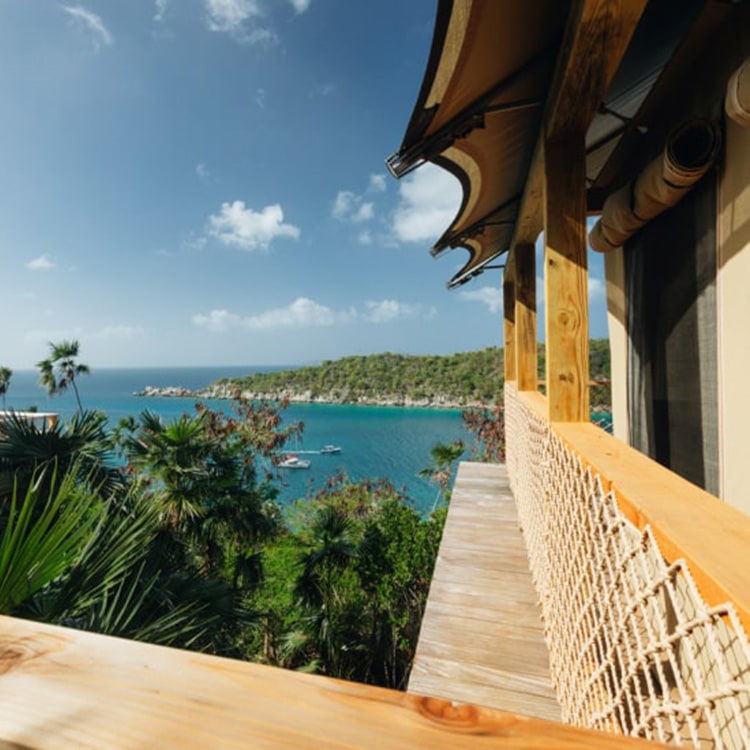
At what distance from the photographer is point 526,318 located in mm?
3482

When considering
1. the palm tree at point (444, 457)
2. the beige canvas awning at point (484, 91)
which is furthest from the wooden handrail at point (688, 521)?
the palm tree at point (444, 457)

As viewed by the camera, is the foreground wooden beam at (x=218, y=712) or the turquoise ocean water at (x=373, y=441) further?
the turquoise ocean water at (x=373, y=441)

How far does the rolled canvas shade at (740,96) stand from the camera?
4.56 feet

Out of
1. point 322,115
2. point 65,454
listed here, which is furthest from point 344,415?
point 65,454

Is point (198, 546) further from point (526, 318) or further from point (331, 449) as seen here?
point (331, 449)

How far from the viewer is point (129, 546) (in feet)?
7.91

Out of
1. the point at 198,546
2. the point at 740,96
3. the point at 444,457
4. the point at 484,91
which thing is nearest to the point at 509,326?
the point at 484,91

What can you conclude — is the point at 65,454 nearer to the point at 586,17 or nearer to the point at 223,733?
the point at 223,733

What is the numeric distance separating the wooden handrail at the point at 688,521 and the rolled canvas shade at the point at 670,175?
139 centimetres

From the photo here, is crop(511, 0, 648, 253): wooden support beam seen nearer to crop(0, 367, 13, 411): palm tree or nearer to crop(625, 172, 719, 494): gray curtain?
crop(625, 172, 719, 494): gray curtain

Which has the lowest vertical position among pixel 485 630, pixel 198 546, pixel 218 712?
pixel 198 546

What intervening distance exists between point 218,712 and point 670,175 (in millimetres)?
2414

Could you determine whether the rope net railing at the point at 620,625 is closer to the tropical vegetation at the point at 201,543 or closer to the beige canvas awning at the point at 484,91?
the beige canvas awning at the point at 484,91

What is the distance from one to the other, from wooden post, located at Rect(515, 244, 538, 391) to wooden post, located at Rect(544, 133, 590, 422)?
67.6 inches
